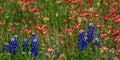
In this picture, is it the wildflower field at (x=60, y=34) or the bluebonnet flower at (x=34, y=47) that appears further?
the wildflower field at (x=60, y=34)

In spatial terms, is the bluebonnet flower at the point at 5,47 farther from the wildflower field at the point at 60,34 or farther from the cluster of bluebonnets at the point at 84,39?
the cluster of bluebonnets at the point at 84,39

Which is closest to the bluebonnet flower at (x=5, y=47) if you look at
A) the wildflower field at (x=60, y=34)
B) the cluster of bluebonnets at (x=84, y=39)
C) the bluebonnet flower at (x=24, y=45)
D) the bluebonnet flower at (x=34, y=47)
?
the wildflower field at (x=60, y=34)

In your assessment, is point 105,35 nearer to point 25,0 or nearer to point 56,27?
point 56,27

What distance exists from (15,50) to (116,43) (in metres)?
1.75

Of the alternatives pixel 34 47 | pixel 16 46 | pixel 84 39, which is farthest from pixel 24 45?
pixel 84 39

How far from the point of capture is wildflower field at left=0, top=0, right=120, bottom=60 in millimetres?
5570

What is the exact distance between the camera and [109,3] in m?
7.98

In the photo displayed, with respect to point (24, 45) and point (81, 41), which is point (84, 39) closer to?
point (81, 41)

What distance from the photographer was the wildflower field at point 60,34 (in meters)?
5.57

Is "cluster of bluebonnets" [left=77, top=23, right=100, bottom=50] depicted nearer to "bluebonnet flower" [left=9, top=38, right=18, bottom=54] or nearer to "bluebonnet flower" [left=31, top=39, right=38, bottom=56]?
"bluebonnet flower" [left=31, top=39, right=38, bottom=56]

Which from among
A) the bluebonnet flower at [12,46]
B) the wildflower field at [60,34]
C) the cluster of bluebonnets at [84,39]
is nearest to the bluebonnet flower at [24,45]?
the wildflower field at [60,34]

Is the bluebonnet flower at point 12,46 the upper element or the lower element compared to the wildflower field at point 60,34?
upper

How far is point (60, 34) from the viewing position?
245 inches

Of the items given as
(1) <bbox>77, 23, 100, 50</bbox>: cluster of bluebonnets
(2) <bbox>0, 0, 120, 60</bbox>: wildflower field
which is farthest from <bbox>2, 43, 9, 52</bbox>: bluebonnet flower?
(1) <bbox>77, 23, 100, 50</bbox>: cluster of bluebonnets
